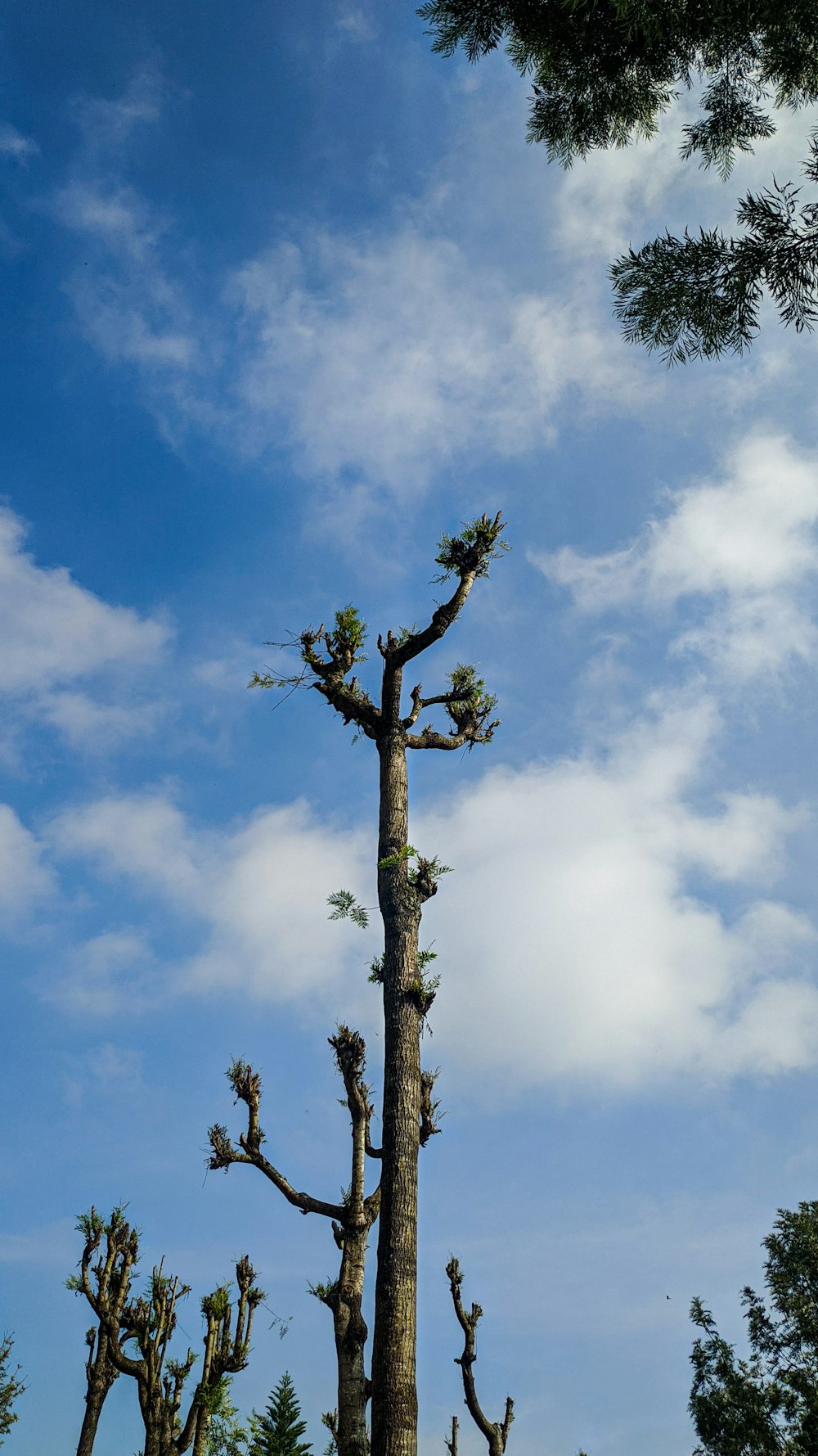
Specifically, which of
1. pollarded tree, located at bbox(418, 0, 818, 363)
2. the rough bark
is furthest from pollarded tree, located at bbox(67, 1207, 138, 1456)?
pollarded tree, located at bbox(418, 0, 818, 363)

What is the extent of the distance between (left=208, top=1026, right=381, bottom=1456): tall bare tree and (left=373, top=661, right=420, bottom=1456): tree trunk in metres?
2.43

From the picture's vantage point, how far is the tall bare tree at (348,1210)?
9664 mm

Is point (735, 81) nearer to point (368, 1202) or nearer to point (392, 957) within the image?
point (392, 957)

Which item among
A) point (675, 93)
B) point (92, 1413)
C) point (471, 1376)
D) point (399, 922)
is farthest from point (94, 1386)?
point (675, 93)

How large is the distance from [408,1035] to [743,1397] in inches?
848

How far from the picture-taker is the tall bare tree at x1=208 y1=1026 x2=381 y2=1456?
966 centimetres

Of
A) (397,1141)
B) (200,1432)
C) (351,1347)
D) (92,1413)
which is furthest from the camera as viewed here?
(92,1413)

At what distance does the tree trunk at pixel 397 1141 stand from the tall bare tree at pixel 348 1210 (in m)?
2.43

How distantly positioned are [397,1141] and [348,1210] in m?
3.69

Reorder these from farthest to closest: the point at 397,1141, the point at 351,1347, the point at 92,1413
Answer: the point at 92,1413 → the point at 351,1347 → the point at 397,1141

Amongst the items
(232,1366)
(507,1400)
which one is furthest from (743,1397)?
(232,1366)

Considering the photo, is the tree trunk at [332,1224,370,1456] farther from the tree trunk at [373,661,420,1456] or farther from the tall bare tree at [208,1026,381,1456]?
the tree trunk at [373,661,420,1456]

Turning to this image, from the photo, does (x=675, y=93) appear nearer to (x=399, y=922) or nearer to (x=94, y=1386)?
(x=399, y=922)

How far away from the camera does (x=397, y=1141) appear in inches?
291
